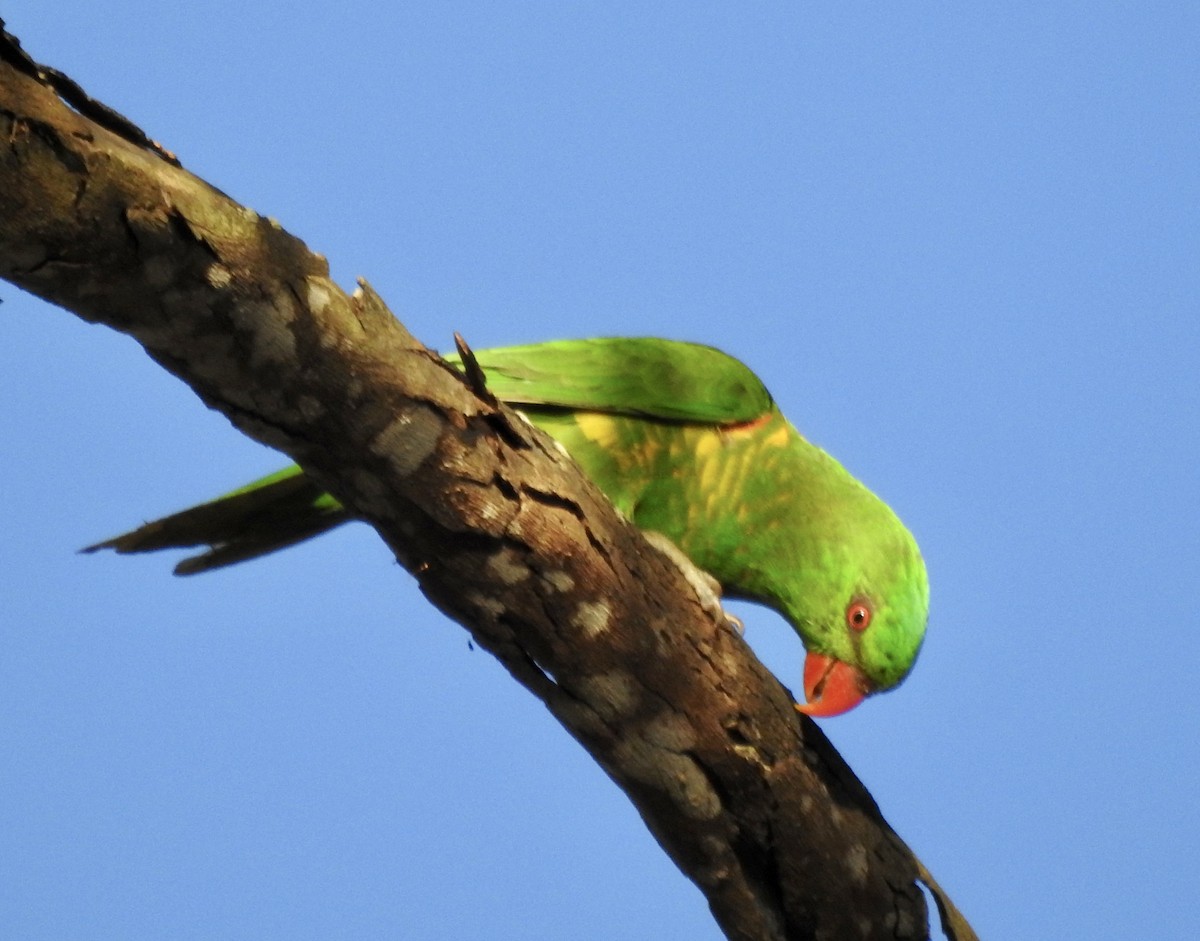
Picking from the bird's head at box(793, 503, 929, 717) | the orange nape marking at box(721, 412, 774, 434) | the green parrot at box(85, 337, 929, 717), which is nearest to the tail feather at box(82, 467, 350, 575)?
the green parrot at box(85, 337, 929, 717)

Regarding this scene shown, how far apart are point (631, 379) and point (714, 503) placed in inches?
20.3

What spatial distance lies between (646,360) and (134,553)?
181 centimetres

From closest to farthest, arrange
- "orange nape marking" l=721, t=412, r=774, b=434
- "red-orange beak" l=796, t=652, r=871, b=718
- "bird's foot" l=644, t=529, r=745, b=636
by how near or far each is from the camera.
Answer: "red-orange beak" l=796, t=652, r=871, b=718
"bird's foot" l=644, t=529, r=745, b=636
"orange nape marking" l=721, t=412, r=774, b=434

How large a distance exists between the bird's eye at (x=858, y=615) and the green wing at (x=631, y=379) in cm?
84

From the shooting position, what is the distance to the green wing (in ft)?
13.3

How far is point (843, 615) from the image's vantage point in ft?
12.6

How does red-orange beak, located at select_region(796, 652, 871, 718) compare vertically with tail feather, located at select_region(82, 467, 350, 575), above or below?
below

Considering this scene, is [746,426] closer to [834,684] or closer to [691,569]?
[691,569]

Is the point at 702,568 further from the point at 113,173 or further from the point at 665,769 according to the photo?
the point at 113,173

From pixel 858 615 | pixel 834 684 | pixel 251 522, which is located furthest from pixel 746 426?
pixel 251 522

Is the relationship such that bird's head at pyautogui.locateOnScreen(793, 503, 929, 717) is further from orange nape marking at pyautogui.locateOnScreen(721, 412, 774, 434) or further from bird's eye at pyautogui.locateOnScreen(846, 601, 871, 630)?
orange nape marking at pyautogui.locateOnScreen(721, 412, 774, 434)

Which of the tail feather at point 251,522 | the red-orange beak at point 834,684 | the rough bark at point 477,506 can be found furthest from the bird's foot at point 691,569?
the tail feather at point 251,522

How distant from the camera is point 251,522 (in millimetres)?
3949

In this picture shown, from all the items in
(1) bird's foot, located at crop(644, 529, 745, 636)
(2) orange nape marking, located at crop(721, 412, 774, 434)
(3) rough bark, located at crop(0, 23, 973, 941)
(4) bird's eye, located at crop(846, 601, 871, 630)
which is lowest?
(3) rough bark, located at crop(0, 23, 973, 941)
